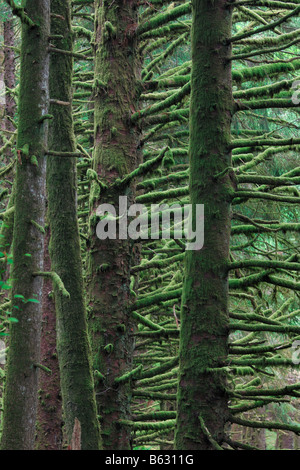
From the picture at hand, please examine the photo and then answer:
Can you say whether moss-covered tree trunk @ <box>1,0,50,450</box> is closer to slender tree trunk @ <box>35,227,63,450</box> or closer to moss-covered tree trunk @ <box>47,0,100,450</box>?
moss-covered tree trunk @ <box>47,0,100,450</box>

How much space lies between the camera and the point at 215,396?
13.0 feet

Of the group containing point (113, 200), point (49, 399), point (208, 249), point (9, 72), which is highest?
point (9, 72)

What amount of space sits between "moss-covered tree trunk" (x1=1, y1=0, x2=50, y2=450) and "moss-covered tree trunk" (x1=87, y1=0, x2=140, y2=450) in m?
1.05

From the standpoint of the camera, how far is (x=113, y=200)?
17.3 feet

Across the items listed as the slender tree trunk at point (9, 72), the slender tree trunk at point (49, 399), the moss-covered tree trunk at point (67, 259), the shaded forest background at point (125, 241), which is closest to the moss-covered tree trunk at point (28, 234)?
the shaded forest background at point (125, 241)

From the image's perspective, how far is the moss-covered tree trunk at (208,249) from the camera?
396 cm

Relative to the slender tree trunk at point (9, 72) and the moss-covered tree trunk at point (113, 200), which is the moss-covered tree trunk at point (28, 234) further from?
the slender tree trunk at point (9, 72)

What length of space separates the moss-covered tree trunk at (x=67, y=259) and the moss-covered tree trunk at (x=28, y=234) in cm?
23

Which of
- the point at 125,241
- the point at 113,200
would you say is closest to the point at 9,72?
the point at 113,200

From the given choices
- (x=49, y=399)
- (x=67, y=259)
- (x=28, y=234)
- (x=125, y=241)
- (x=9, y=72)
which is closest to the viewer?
(x=28, y=234)

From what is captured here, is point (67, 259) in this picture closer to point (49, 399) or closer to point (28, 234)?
point (28, 234)

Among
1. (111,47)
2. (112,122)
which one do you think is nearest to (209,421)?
(112,122)

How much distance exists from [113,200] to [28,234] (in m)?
1.34
